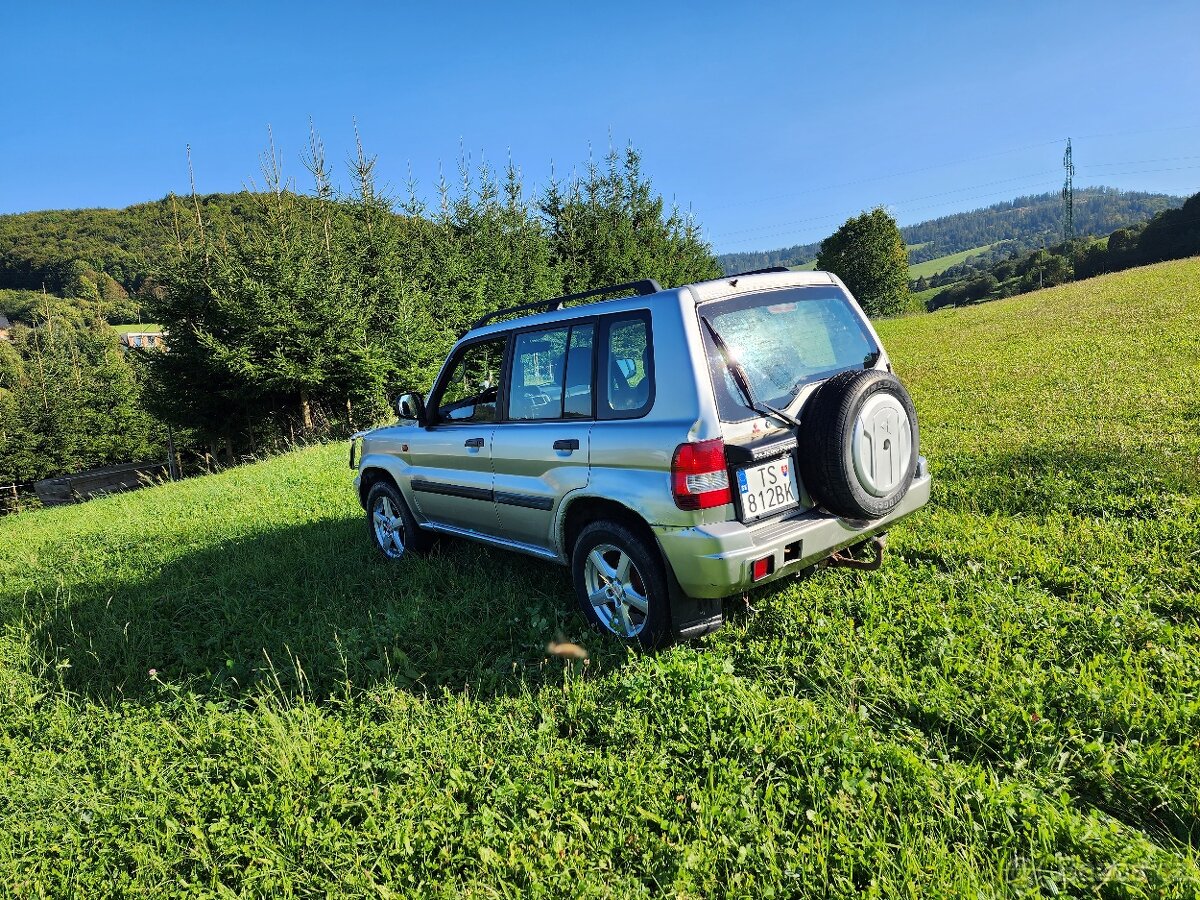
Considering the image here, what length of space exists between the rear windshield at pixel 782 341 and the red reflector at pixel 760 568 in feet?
2.26

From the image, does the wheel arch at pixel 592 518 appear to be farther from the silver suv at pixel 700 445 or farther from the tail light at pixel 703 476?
the tail light at pixel 703 476

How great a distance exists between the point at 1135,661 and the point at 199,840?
397 centimetres

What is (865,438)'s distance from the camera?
3.15 m

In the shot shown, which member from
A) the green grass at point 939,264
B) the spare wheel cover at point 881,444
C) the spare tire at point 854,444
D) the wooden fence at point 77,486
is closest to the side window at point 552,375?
the spare tire at point 854,444

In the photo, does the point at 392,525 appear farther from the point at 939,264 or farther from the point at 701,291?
the point at 939,264

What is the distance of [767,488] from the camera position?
10.2 ft

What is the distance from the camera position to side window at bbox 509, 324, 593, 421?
148 inches

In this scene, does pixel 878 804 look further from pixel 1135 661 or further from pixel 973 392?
pixel 973 392

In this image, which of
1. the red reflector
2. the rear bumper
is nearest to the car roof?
the rear bumper

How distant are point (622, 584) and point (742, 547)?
82 centimetres

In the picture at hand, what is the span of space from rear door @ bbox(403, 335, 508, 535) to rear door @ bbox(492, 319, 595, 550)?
0.55ft

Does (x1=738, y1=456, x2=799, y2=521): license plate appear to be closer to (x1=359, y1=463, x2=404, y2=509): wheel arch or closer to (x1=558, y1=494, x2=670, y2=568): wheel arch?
(x1=558, y1=494, x2=670, y2=568): wheel arch

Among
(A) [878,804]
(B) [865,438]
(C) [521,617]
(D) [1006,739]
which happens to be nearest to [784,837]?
(A) [878,804]

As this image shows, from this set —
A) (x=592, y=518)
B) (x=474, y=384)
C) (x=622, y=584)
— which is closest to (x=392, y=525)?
(x=474, y=384)
